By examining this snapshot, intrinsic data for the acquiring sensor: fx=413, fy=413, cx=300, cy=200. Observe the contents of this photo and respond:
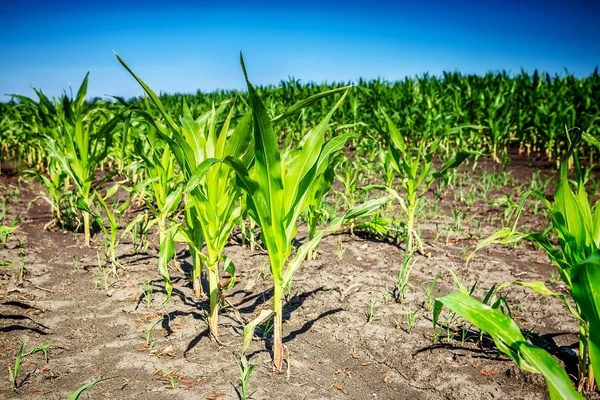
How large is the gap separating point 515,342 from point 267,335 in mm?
1258

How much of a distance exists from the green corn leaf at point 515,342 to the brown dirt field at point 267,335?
66 centimetres

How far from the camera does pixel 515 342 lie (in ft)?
3.82

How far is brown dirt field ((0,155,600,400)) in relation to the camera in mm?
1720

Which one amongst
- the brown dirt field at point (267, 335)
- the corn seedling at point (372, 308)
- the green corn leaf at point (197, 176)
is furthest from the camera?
the corn seedling at point (372, 308)

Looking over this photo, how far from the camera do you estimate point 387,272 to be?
289 centimetres

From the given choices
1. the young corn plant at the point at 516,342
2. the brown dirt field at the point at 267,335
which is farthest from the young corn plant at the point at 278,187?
the young corn plant at the point at 516,342

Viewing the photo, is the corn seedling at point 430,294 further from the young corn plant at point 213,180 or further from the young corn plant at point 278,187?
the young corn plant at point 213,180

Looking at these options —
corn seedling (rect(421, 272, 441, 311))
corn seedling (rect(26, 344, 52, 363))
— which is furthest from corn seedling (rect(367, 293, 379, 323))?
corn seedling (rect(26, 344, 52, 363))

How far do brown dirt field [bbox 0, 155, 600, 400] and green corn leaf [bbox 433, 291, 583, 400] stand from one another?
2.15 ft

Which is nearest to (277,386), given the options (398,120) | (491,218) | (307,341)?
(307,341)

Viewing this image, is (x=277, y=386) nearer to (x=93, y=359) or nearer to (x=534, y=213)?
(x=93, y=359)

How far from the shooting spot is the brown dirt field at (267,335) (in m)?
1.72

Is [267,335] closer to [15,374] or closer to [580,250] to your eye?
[15,374]

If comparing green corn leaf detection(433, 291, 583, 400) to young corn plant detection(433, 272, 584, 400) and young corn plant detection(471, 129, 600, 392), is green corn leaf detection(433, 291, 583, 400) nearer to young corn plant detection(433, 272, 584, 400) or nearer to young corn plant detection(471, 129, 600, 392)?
young corn plant detection(433, 272, 584, 400)
